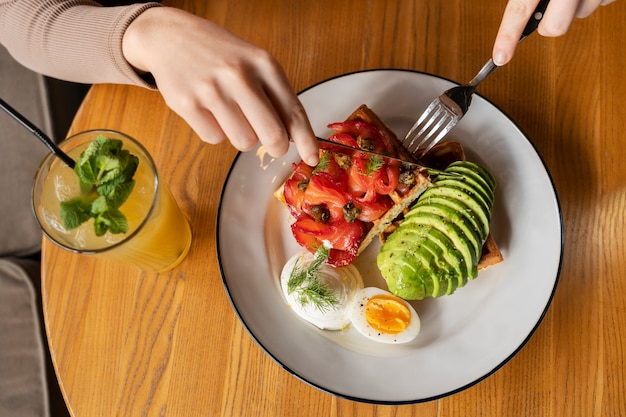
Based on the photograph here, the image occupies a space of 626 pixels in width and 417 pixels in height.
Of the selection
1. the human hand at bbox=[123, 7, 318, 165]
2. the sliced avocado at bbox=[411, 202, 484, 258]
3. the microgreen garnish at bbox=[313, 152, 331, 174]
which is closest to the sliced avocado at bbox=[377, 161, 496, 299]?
the sliced avocado at bbox=[411, 202, 484, 258]

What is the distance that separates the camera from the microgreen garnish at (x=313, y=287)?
4.91 feet

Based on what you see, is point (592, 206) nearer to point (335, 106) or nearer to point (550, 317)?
point (550, 317)

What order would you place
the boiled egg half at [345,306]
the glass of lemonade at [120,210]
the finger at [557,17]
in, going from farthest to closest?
the boiled egg half at [345,306]
the glass of lemonade at [120,210]
the finger at [557,17]

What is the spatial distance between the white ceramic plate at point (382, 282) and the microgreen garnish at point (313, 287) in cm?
7

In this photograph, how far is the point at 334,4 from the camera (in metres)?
1.91

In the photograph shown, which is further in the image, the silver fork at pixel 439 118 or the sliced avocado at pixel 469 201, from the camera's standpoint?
the silver fork at pixel 439 118

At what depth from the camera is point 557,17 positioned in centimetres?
132

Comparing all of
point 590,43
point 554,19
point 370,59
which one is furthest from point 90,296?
point 590,43

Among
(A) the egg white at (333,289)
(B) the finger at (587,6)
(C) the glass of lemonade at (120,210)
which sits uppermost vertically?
(B) the finger at (587,6)

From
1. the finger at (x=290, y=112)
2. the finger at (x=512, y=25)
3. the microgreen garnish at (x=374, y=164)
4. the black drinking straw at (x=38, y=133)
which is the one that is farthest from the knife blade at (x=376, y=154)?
the black drinking straw at (x=38, y=133)

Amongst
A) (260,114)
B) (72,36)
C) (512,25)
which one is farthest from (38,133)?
(512,25)

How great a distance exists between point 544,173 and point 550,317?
0.42 meters

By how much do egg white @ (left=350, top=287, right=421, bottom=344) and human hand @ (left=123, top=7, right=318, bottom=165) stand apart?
0.50 m

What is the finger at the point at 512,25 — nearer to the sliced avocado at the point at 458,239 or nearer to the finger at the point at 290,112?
the sliced avocado at the point at 458,239
